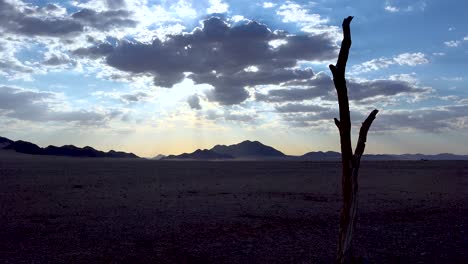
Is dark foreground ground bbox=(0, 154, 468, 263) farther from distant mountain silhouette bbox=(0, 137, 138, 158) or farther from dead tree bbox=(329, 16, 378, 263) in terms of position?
distant mountain silhouette bbox=(0, 137, 138, 158)

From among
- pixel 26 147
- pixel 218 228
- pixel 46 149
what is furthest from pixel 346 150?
pixel 46 149

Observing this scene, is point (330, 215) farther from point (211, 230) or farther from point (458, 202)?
point (458, 202)

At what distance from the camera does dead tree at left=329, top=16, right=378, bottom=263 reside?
898cm

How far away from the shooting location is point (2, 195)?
960 inches

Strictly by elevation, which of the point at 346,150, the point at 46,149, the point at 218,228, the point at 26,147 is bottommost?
the point at 218,228

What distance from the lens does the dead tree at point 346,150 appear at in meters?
8.98

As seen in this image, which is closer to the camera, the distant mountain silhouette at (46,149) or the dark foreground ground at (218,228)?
the dark foreground ground at (218,228)

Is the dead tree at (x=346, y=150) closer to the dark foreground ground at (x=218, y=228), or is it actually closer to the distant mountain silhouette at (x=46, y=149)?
the dark foreground ground at (x=218, y=228)

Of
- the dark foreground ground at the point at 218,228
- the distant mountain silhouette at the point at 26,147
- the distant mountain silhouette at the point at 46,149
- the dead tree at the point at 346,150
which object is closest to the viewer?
the dead tree at the point at 346,150

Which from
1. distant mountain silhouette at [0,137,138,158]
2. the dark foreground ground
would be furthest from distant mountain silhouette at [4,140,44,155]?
the dark foreground ground

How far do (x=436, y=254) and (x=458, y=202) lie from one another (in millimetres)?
12342

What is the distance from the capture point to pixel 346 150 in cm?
916

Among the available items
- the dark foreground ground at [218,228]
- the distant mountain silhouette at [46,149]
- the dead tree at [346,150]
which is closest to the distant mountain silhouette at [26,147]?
the distant mountain silhouette at [46,149]

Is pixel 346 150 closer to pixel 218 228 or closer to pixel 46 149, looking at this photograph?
pixel 218 228
